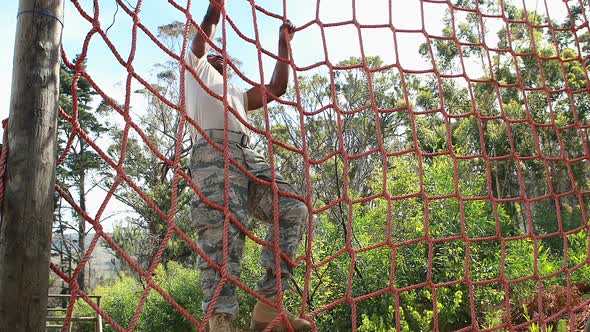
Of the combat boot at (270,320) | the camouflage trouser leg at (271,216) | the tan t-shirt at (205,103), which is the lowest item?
the combat boot at (270,320)

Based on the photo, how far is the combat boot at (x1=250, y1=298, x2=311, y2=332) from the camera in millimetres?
1572

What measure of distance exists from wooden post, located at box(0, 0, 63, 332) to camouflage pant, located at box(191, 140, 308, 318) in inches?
24.3

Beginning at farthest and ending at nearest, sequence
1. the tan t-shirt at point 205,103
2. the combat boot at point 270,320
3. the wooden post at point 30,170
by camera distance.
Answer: the tan t-shirt at point 205,103 → the combat boot at point 270,320 → the wooden post at point 30,170

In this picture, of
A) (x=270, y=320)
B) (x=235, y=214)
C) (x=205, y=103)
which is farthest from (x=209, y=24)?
Answer: (x=270, y=320)

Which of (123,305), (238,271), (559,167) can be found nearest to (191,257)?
(123,305)

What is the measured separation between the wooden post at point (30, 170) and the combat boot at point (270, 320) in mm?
749

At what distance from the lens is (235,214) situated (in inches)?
65.1

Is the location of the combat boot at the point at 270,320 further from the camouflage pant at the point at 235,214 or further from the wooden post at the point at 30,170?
the wooden post at the point at 30,170

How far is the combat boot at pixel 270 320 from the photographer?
61.9 inches

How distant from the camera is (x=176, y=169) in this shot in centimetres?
132

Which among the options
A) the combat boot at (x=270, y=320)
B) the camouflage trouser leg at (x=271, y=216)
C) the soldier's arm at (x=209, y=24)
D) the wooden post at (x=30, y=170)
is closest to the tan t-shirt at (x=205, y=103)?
the soldier's arm at (x=209, y=24)

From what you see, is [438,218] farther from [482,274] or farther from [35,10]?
[35,10]

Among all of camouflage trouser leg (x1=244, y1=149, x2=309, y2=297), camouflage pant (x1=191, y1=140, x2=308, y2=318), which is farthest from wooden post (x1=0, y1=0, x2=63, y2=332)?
camouflage trouser leg (x1=244, y1=149, x2=309, y2=297)

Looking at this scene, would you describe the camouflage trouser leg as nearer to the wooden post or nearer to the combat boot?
the combat boot
